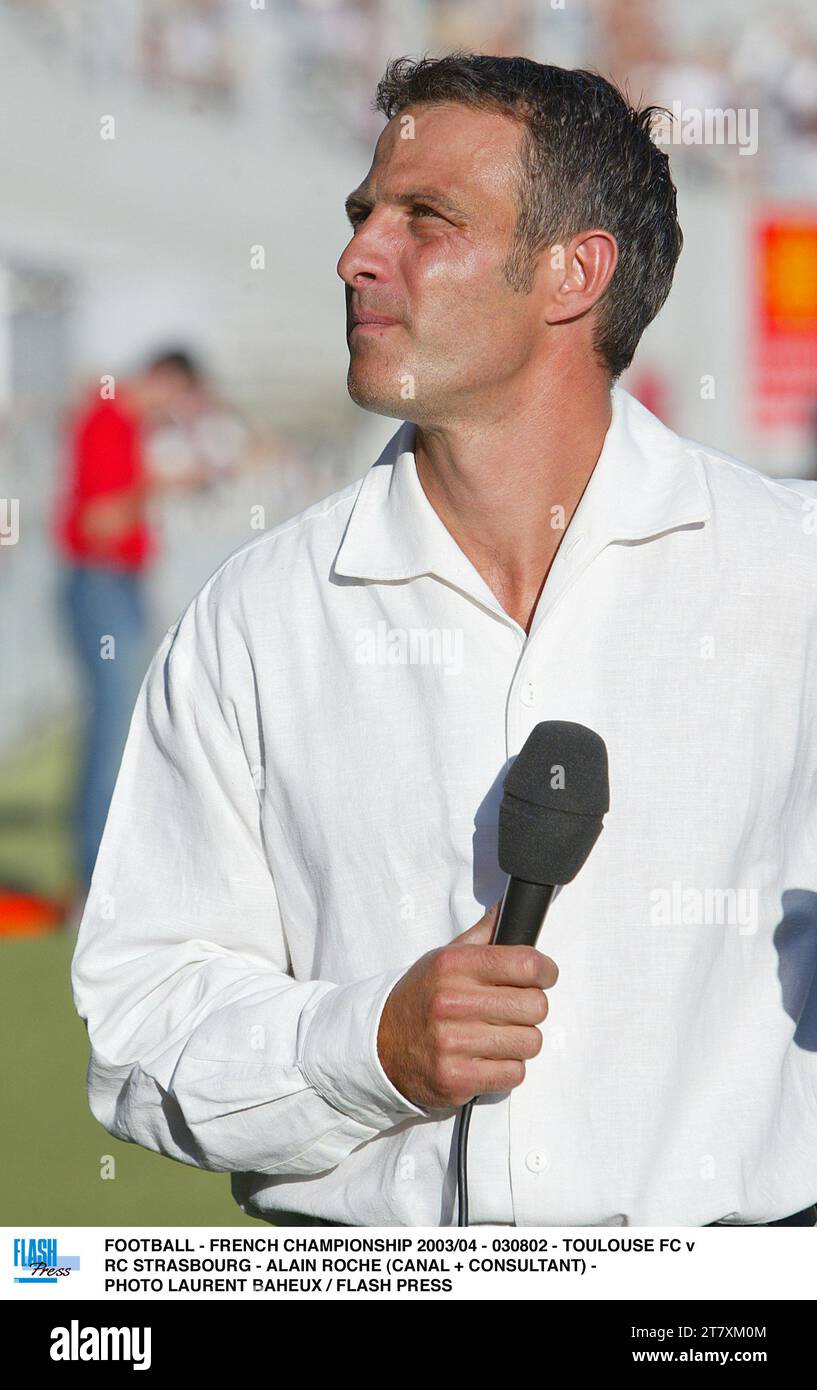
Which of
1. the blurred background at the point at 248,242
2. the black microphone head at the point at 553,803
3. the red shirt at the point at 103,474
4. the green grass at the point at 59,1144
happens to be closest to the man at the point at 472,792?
the black microphone head at the point at 553,803

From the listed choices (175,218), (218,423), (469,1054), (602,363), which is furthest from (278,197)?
(469,1054)

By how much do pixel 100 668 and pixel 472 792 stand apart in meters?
4.78

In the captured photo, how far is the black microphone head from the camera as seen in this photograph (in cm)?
171

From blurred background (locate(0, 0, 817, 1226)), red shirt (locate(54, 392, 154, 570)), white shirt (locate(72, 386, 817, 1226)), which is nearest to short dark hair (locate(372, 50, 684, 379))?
white shirt (locate(72, 386, 817, 1226))

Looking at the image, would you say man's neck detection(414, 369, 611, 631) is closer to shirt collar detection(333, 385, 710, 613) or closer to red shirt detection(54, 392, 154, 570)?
shirt collar detection(333, 385, 710, 613)

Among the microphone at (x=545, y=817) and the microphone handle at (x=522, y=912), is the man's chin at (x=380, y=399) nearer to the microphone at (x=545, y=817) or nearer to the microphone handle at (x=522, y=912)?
the microphone at (x=545, y=817)

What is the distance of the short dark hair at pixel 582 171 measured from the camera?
219cm

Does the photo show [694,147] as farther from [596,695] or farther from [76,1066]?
[596,695]

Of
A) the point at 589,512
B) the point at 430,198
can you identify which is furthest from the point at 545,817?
the point at 430,198

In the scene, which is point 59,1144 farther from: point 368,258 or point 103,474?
point 368,258

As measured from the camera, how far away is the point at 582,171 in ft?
7.39

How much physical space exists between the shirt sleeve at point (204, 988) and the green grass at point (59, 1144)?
181 cm

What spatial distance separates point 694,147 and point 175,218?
3989 mm
